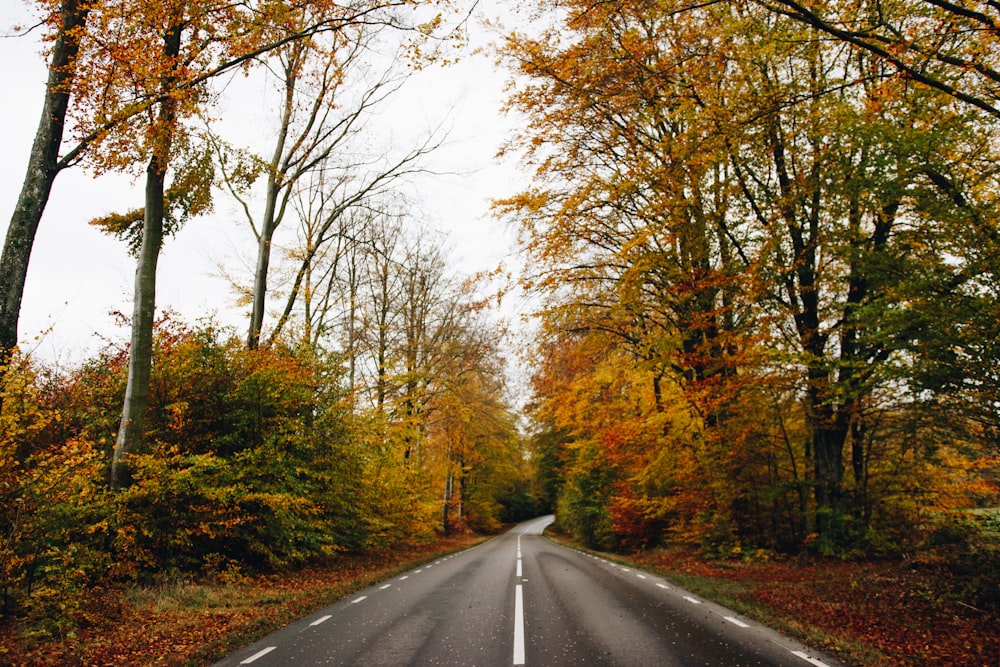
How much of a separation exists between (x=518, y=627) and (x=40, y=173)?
28.7 feet

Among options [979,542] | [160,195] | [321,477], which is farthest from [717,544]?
[160,195]

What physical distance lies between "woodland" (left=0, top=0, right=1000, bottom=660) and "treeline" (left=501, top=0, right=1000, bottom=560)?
8 centimetres

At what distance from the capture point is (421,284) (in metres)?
23.7

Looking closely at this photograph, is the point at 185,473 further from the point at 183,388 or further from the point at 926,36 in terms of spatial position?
the point at 926,36

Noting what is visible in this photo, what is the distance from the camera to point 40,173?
711cm

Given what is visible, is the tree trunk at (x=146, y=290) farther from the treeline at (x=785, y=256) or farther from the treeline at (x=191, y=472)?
the treeline at (x=785, y=256)

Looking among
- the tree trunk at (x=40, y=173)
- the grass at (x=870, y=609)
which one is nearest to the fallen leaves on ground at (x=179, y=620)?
the tree trunk at (x=40, y=173)

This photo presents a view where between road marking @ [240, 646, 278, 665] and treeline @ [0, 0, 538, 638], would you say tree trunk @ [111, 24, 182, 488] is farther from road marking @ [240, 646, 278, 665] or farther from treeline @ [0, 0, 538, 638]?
road marking @ [240, 646, 278, 665]

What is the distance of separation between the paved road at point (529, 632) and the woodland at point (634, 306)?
273 cm

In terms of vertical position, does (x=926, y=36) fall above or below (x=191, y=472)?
above

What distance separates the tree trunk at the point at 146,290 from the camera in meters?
8.76

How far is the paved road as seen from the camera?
5285mm

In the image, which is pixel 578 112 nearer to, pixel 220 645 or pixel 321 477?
pixel 321 477

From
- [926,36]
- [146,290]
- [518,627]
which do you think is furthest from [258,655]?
[926,36]
